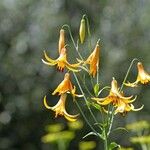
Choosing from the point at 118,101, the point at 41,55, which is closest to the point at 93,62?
the point at 118,101

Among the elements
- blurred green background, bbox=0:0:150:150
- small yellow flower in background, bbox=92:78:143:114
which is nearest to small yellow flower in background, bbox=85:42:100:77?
small yellow flower in background, bbox=92:78:143:114

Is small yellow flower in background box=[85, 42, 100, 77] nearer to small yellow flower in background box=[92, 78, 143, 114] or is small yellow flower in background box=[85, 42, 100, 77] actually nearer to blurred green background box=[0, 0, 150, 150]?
small yellow flower in background box=[92, 78, 143, 114]

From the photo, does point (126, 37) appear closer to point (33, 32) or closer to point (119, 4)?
point (119, 4)

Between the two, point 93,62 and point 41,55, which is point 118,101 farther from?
point 41,55

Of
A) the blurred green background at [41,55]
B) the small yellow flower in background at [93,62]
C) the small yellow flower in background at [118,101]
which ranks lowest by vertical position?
the small yellow flower in background at [118,101]

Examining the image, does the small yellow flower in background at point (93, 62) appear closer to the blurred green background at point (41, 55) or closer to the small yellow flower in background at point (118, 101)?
the small yellow flower in background at point (118, 101)

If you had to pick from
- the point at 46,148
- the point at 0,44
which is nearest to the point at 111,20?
the point at 0,44

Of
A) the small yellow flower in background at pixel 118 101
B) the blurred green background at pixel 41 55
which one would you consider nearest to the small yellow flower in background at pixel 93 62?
the small yellow flower in background at pixel 118 101

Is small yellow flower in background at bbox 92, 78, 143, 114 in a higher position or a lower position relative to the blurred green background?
lower
